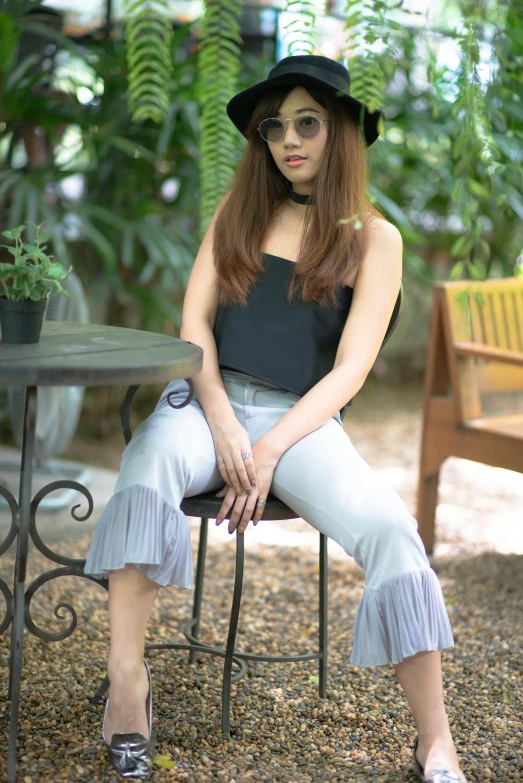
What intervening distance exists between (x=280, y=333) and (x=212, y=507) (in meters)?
0.43

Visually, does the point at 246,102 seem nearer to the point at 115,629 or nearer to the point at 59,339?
the point at 59,339

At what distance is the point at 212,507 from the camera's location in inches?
79.1

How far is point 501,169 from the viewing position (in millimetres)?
2145

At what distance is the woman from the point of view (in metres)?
1.82

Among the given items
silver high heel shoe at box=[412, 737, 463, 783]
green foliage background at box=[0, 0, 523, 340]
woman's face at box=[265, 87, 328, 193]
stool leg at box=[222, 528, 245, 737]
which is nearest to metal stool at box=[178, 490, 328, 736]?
stool leg at box=[222, 528, 245, 737]

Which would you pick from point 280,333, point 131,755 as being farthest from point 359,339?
point 131,755

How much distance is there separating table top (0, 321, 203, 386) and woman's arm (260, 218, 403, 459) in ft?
0.85

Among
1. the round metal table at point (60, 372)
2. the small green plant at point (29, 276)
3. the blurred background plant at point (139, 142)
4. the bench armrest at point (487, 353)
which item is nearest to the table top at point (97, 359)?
the round metal table at point (60, 372)

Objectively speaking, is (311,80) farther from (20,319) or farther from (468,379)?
(468,379)

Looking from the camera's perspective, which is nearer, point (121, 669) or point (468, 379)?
point (121, 669)

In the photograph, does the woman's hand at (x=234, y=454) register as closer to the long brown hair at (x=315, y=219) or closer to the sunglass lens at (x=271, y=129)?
the long brown hair at (x=315, y=219)

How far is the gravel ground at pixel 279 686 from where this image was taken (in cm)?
195

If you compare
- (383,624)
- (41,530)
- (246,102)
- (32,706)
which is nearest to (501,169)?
(246,102)

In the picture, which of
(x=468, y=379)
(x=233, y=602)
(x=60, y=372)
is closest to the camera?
(x=60, y=372)
